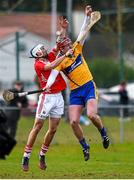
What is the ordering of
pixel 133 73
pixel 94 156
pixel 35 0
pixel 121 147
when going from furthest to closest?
1. pixel 35 0
2. pixel 133 73
3. pixel 121 147
4. pixel 94 156

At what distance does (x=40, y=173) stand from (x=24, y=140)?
10.6m

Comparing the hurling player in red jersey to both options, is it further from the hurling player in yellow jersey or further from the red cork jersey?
the hurling player in yellow jersey

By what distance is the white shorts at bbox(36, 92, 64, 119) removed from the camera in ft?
59.6

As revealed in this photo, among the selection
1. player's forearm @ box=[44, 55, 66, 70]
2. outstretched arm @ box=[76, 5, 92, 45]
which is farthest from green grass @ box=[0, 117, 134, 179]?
outstretched arm @ box=[76, 5, 92, 45]

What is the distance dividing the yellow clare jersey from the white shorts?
1.46 feet

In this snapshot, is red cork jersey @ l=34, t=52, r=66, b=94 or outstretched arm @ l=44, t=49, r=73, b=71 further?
red cork jersey @ l=34, t=52, r=66, b=94

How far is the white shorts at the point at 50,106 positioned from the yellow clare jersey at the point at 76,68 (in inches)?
17.5

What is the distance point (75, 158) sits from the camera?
75.4 ft

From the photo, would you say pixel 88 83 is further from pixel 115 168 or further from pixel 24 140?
pixel 24 140

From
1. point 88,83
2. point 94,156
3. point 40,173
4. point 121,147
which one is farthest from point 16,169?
point 121,147

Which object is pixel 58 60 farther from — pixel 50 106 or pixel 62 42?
pixel 50 106

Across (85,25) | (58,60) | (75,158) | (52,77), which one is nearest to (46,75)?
(52,77)

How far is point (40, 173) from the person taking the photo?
710 inches

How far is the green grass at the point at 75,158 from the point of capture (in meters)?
17.8
